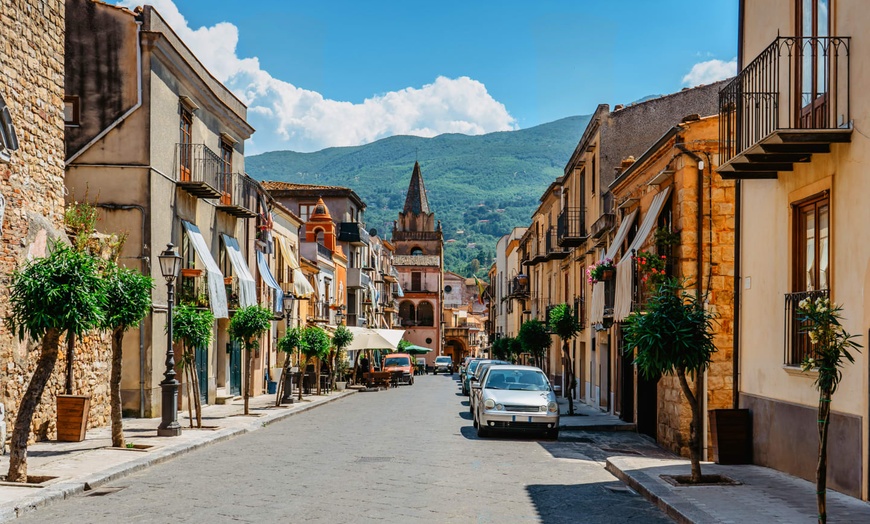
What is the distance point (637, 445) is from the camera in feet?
63.5

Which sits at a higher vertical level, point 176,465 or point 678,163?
point 678,163

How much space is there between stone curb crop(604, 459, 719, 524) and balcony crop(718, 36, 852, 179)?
14.6 ft

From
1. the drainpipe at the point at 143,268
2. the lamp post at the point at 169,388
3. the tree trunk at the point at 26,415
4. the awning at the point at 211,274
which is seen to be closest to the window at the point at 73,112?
Answer: the drainpipe at the point at 143,268

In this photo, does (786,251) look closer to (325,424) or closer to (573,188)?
(325,424)

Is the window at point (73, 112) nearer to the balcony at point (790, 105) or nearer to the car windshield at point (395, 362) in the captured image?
the balcony at point (790, 105)

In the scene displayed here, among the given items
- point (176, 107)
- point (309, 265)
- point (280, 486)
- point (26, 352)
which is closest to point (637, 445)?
point (280, 486)

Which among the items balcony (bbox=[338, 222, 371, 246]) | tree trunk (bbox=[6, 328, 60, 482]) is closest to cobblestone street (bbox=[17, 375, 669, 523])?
tree trunk (bbox=[6, 328, 60, 482])

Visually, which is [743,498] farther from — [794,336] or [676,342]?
[794,336]

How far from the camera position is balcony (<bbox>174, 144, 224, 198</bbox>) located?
24844mm

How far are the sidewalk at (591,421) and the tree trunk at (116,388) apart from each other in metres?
11.2

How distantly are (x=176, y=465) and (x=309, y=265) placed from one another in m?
34.5

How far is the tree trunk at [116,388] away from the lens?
15.6 m

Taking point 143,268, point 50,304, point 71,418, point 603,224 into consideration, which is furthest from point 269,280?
point 50,304

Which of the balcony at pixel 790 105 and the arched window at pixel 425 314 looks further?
the arched window at pixel 425 314
